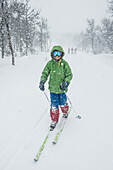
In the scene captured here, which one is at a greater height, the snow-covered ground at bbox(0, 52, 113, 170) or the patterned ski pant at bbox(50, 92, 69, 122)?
the patterned ski pant at bbox(50, 92, 69, 122)

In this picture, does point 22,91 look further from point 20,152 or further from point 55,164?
point 55,164

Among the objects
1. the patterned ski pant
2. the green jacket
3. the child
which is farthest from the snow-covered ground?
the green jacket

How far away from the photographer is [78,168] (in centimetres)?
239

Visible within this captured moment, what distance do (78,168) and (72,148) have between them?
1.61 feet

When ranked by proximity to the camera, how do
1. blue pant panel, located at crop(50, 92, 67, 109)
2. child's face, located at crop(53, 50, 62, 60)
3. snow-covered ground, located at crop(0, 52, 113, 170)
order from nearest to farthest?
snow-covered ground, located at crop(0, 52, 113, 170) → child's face, located at crop(53, 50, 62, 60) → blue pant panel, located at crop(50, 92, 67, 109)

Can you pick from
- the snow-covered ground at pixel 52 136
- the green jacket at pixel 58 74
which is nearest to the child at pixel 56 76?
the green jacket at pixel 58 74

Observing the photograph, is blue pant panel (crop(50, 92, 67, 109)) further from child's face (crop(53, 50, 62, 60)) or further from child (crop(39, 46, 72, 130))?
child's face (crop(53, 50, 62, 60))

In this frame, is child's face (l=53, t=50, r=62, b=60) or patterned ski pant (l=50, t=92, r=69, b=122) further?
patterned ski pant (l=50, t=92, r=69, b=122)

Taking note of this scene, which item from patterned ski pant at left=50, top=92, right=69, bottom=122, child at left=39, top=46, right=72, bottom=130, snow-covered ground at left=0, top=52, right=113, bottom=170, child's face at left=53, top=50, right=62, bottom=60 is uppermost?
child's face at left=53, top=50, right=62, bottom=60

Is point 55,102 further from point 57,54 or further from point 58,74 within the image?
point 57,54

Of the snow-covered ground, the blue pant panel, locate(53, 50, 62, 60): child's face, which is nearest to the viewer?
the snow-covered ground

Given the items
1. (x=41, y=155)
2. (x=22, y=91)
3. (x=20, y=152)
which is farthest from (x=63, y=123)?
(x=22, y=91)

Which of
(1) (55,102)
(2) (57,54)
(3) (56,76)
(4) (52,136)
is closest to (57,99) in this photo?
(1) (55,102)

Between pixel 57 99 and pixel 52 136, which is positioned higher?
pixel 57 99
